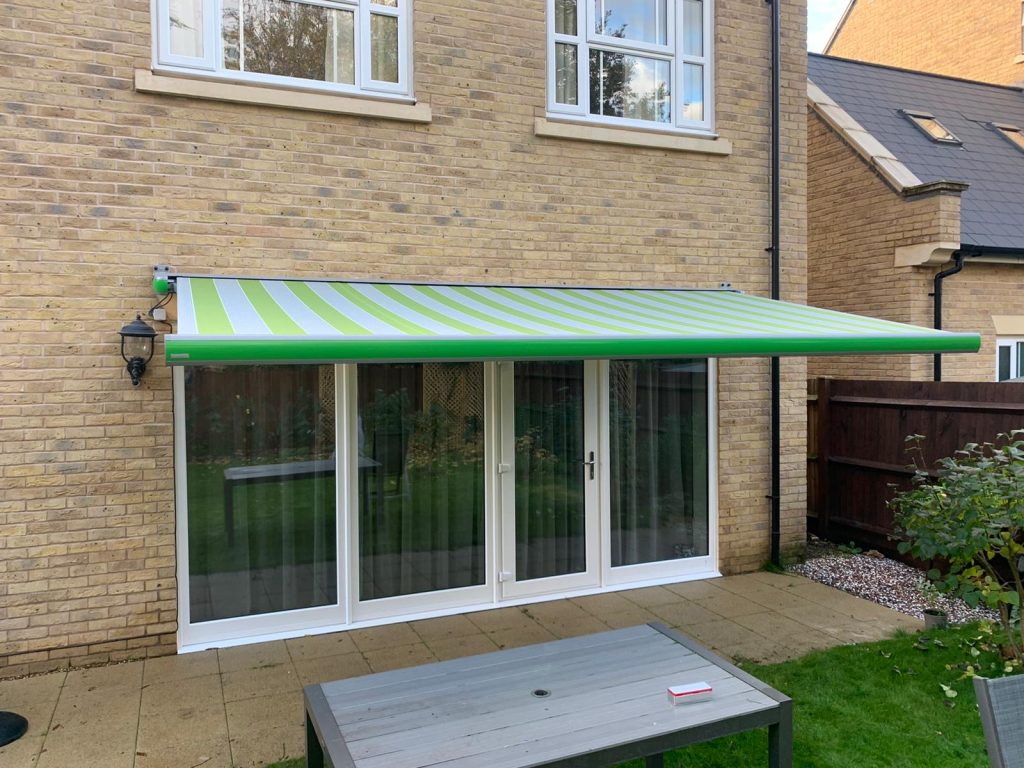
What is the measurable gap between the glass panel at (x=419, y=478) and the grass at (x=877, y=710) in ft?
9.32

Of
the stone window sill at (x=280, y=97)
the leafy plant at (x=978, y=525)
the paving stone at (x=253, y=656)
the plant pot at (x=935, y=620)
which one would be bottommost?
the paving stone at (x=253, y=656)

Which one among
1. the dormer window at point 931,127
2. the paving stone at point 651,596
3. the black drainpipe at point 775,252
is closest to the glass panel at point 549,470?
the paving stone at point 651,596

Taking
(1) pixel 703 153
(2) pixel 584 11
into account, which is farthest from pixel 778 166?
(2) pixel 584 11

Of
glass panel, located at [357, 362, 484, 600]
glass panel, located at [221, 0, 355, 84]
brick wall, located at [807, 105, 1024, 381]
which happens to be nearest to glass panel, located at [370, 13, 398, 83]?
glass panel, located at [221, 0, 355, 84]

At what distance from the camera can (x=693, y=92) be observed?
928 centimetres

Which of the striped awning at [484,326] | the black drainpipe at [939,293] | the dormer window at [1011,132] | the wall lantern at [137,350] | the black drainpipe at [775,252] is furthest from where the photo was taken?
the dormer window at [1011,132]

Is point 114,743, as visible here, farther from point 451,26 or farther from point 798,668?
point 451,26

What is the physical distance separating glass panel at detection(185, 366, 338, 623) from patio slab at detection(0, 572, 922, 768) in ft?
1.75

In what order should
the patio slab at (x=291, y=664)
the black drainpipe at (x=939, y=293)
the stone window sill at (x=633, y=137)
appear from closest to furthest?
the patio slab at (x=291, y=664) → the stone window sill at (x=633, y=137) → the black drainpipe at (x=939, y=293)

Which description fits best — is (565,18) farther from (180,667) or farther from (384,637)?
(180,667)

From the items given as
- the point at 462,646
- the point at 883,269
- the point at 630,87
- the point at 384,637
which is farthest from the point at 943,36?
the point at 384,637

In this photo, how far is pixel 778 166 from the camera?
31.0 ft

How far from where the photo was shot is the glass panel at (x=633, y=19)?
882 centimetres

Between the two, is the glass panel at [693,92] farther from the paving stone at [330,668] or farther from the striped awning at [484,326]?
the paving stone at [330,668]
